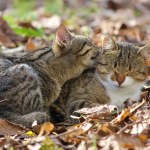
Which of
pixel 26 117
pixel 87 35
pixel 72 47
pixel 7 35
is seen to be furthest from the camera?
pixel 7 35

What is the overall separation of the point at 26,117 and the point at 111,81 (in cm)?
128

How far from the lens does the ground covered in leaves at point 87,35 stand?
6.00 meters

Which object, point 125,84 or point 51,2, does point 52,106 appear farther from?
point 51,2

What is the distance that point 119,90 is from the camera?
25.7 ft

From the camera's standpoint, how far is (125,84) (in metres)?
7.68

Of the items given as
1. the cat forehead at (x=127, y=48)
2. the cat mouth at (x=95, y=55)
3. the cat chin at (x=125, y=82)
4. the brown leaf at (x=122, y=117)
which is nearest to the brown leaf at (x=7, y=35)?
the cat mouth at (x=95, y=55)

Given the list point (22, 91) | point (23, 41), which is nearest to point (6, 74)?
point (22, 91)

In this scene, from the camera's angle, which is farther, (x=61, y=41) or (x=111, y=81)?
(x=61, y=41)

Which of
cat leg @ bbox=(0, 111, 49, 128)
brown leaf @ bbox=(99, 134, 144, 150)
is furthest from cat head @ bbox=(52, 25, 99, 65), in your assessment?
brown leaf @ bbox=(99, 134, 144, 150)

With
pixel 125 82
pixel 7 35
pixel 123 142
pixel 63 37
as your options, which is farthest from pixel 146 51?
pixel 7 35

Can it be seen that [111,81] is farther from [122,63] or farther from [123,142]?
[123,142]

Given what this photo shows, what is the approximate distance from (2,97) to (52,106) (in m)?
1.00

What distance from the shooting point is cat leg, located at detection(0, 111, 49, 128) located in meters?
7.20

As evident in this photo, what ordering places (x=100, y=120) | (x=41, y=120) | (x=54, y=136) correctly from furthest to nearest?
(x=41, y=120) → (x=100, y=120) → (x=54, y=136)
